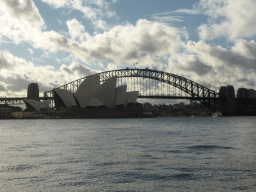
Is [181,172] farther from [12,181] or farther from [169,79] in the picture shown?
[169,79]

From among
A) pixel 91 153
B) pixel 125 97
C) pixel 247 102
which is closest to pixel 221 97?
pixel 247 102

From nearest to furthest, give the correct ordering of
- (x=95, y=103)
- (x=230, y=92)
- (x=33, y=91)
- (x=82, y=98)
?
(x=95, y=103) < (x=82, y=98) < (x=230, y=92) < (x=33, y=91)

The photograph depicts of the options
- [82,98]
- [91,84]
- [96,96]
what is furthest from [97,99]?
[91,84]

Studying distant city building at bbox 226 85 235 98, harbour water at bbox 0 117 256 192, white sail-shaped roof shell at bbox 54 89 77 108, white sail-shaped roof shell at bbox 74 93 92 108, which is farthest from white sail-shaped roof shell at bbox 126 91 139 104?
harbour water at bbox 0 117 256 192

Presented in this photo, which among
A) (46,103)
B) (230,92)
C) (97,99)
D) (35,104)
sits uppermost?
(230,92)

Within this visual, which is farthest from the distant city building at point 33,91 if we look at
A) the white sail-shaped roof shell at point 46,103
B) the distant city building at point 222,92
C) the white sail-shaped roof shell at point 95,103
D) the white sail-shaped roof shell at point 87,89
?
the distant city building at point 222,92

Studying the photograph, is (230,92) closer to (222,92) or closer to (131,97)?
(222,92)
